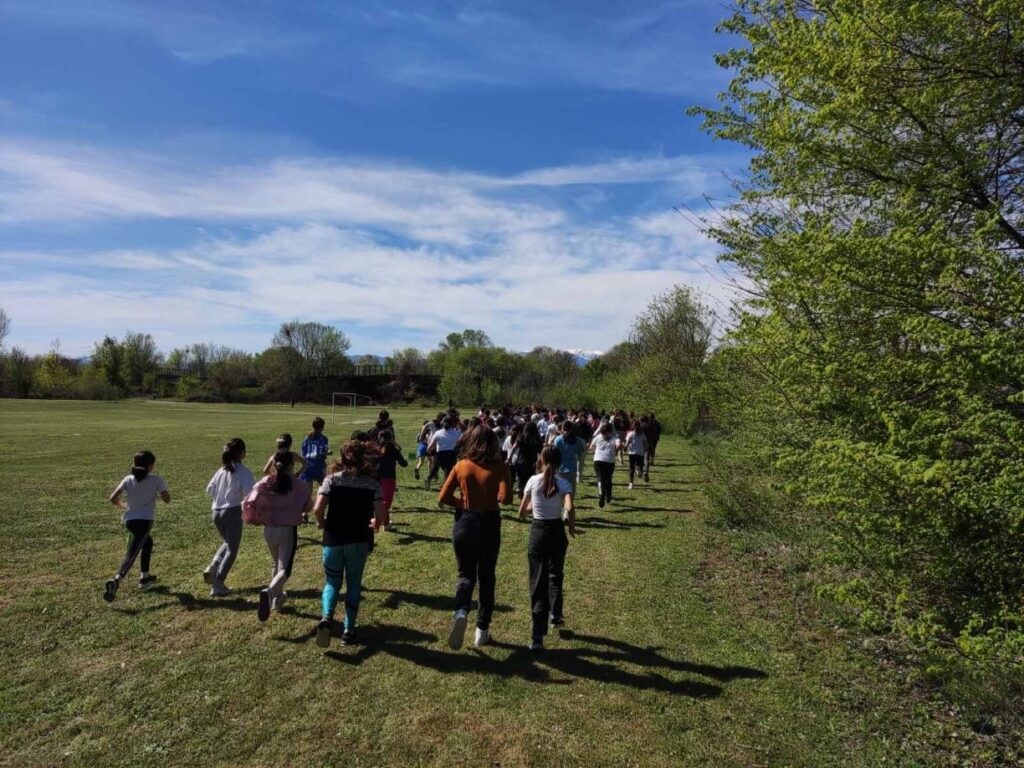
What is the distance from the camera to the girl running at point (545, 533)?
5.48 meters

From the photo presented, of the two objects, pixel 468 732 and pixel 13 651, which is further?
pixel 13 651

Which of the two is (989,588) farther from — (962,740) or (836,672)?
(836,672)

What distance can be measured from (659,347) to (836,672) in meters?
28.7

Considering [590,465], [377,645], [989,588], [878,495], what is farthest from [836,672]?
[590,465]

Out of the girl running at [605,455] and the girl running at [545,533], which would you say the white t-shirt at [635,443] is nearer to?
the girl running at [605,455]

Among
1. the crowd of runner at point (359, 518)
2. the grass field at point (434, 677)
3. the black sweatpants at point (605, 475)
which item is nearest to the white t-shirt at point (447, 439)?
the black sweatpants at point (605, 475)

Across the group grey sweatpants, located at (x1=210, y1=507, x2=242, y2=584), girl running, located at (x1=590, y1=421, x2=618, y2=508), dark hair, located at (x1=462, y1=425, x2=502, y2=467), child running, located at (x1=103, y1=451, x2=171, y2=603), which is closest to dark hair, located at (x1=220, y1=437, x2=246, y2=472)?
grey sweatpants, located at (x1=210, y1=507, x2=242, y2=584)

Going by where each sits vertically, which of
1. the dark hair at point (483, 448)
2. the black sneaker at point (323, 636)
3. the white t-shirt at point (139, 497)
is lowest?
the black sneaker at point (323, 636)

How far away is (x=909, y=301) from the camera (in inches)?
149

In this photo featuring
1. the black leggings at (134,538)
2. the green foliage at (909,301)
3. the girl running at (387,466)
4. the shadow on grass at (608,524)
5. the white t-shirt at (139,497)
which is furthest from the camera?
the shadow on grass at (608,524)

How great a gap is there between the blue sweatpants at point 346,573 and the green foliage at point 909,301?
13.0 ft

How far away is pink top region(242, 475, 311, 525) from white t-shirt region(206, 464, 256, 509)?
2.25 ft

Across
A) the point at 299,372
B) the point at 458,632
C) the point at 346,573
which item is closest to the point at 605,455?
the point at 458,632

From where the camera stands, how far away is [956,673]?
443 cm
